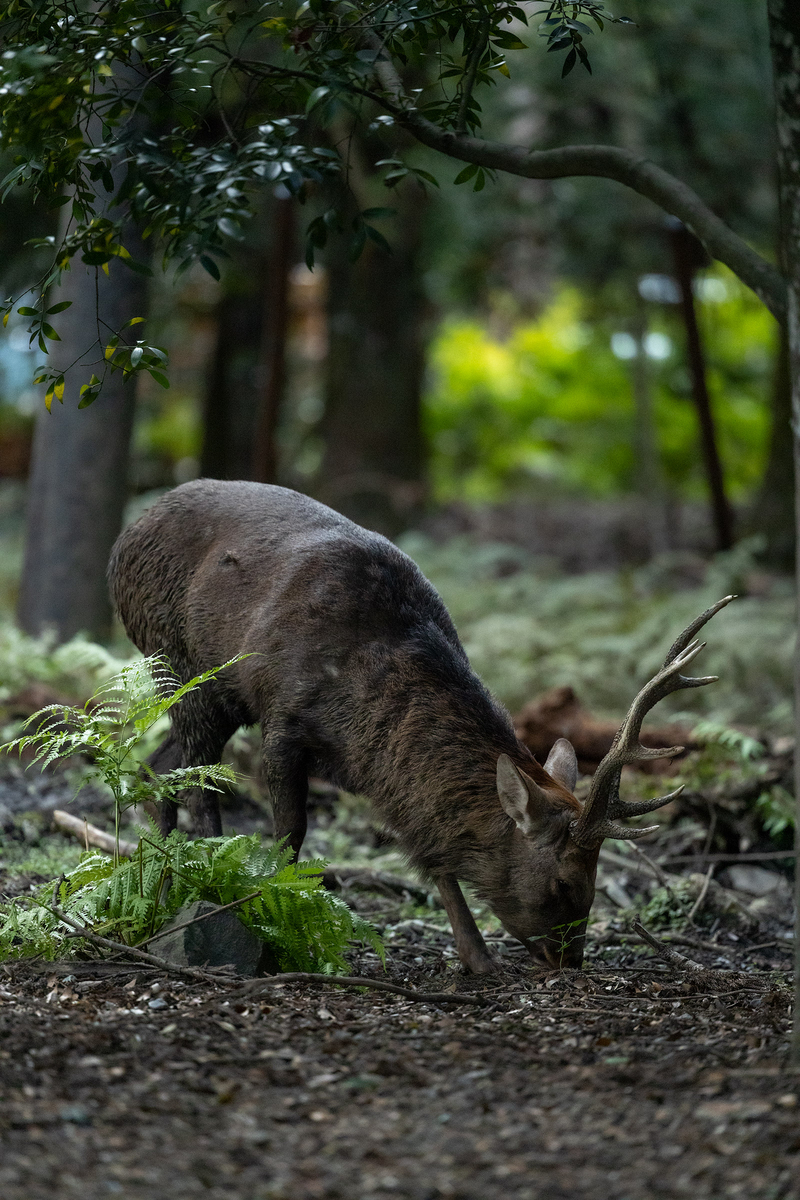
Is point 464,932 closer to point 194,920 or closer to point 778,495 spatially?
point 194,920

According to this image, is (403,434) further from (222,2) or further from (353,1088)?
(353,1088)

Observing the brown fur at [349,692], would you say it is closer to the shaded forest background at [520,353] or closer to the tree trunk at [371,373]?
the shaded forest background at [520,353]

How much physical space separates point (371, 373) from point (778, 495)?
17.0 feet

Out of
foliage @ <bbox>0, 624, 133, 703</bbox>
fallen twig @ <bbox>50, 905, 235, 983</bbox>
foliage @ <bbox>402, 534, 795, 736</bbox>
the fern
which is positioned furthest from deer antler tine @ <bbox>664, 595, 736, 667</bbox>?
foliage @ <bbox>402, 534, 795, 736</bbox>

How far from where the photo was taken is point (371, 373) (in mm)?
15141

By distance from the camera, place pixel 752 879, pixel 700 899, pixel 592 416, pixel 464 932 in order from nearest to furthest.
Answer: pixel 464 932, pixel 700 899, pixel 752 879, pixel 592 416

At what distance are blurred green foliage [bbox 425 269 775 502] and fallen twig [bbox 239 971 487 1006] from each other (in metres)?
15.8

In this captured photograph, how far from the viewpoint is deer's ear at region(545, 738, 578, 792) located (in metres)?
5.72

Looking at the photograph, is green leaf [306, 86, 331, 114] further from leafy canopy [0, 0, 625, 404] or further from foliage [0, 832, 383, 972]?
foliage [0, 832, 383, 972]

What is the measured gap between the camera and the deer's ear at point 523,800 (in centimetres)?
501

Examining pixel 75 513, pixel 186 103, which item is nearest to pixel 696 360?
pixel 75 513

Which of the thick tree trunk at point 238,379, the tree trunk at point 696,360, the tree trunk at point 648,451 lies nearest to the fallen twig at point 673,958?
the tree trunk at point 696,360

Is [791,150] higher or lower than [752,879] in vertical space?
higher

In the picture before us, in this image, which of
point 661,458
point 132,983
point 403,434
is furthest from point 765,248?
point 132,983
